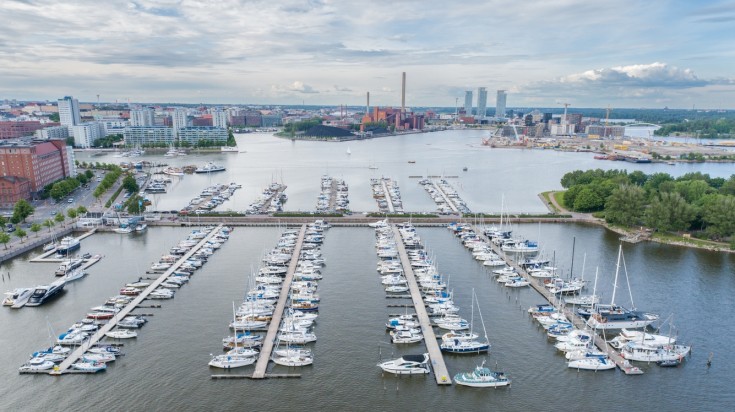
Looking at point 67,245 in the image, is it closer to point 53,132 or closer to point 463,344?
point 463,344

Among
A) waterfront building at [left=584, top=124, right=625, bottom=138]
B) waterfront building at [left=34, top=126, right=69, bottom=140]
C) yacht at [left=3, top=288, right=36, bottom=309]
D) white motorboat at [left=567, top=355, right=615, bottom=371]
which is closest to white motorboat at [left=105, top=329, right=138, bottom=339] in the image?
yacht at [left=3, top=288, right=36, bottom=309]

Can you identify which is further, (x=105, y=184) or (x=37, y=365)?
(x=105, y=184)

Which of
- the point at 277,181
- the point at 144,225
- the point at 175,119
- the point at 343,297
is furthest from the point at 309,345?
the point at 175,119

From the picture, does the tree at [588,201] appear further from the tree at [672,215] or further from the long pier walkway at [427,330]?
the long pier walkway at [427,330]

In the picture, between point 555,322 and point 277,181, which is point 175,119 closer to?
point 277,181

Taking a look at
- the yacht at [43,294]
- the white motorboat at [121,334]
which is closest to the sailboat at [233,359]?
the white motorboat at [121,334]

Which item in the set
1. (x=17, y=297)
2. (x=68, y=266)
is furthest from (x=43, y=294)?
(x=68, y=266)
